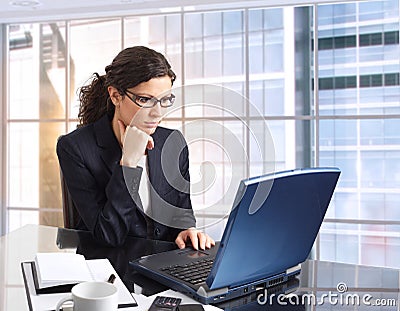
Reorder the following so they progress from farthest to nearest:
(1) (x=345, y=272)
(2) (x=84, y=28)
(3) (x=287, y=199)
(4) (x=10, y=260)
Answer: (2) (x=84, y=28), (4) (x=10, y=260), (1) (x=345, y=272), (3) (x=287, y=199)

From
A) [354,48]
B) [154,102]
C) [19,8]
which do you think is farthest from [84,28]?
[154,102]

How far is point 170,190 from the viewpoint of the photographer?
4.63 ft

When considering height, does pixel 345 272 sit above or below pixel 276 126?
below

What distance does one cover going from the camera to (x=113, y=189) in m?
1.72

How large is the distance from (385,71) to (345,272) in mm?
2409

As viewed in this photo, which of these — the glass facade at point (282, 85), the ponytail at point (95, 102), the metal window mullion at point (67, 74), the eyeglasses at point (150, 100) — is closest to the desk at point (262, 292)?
the eyeglasses at point (150, 100)

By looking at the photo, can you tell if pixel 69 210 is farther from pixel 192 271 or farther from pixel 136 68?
pixel 192 271

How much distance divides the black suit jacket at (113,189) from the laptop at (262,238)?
0.31 m

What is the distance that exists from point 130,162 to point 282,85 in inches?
85.0

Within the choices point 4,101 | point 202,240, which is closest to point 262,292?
point 202,240

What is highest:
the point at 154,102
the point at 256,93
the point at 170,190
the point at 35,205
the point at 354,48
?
the point at 354,48

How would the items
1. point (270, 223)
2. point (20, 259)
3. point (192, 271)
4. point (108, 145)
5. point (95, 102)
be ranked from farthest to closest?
point (95, 102)
point (108, 145)
point (20, 259)
point (192, 271)
point (270, 223)

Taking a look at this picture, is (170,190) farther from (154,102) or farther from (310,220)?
(310,220)

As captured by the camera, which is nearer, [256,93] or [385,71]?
[385,71]
